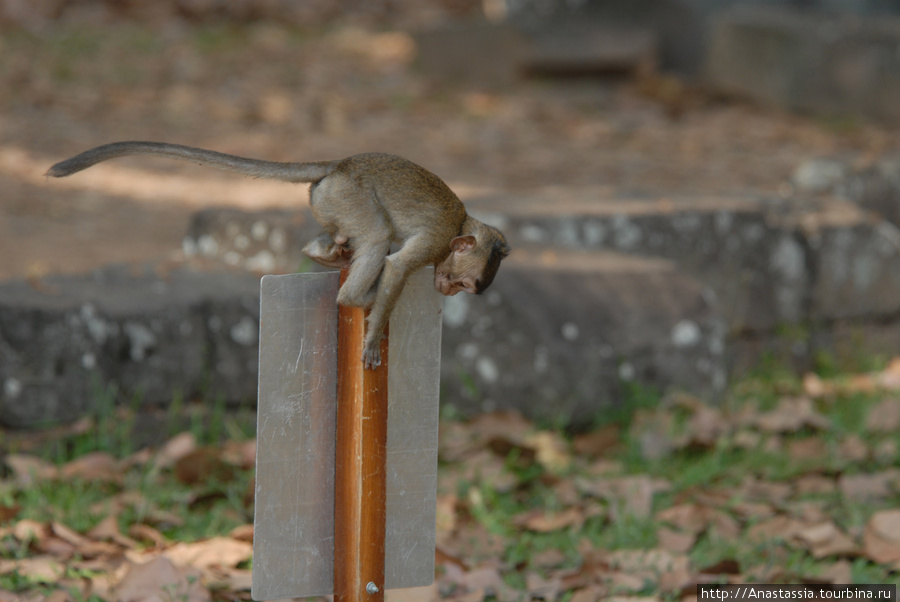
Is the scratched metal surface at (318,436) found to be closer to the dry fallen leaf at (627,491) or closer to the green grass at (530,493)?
the green grass at (530,493)

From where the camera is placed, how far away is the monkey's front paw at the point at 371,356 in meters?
1.92

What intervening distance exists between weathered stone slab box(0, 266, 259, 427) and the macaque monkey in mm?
1474

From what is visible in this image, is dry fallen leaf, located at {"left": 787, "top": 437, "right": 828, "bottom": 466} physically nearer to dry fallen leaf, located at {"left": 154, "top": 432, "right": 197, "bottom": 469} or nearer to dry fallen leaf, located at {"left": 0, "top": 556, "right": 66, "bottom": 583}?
dry fallen leaf, located at {"left": 154, "top": 432, "right": 197, "bottom": 469}

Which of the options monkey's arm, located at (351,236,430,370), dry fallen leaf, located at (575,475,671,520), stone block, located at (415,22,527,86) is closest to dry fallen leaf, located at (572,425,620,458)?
dry fallen leaf, located at (575,475,671,520)

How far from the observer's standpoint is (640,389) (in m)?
3.80

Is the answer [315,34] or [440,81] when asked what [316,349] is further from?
[315,34]

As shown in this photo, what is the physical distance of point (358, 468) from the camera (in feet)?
6.42

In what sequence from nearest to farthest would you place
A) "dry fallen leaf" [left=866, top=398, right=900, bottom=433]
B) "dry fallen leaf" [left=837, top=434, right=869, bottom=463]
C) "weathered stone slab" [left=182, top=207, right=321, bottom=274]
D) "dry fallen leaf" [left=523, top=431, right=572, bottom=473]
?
"dry fallen leaf" [left=523, top=431, right=572, bottom=473], "dry fallen leaf" [left=837, top=434, right=869, bottom=463], "dry fallen leaf" [left=866, top=398, right=900, bottom=433], "weathered stone slab" [left=182, top=207, right=321, bottom=274]

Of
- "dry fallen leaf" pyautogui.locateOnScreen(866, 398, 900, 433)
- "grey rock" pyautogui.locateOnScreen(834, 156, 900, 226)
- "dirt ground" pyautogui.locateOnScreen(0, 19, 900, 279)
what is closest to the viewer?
"dry fallen leaf" pyautogui.locateOnScreen(866, 398, 900, 433)

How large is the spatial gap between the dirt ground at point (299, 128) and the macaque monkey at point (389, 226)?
302 cm

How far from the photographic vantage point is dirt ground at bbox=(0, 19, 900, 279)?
5645mm

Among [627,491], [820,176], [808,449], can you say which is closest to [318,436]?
[627,491]

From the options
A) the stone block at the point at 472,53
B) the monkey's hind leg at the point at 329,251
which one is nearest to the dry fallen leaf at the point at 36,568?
the monkey's hind leg at the point at 329,251

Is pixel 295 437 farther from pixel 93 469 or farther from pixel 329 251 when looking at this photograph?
pixel 93 469
